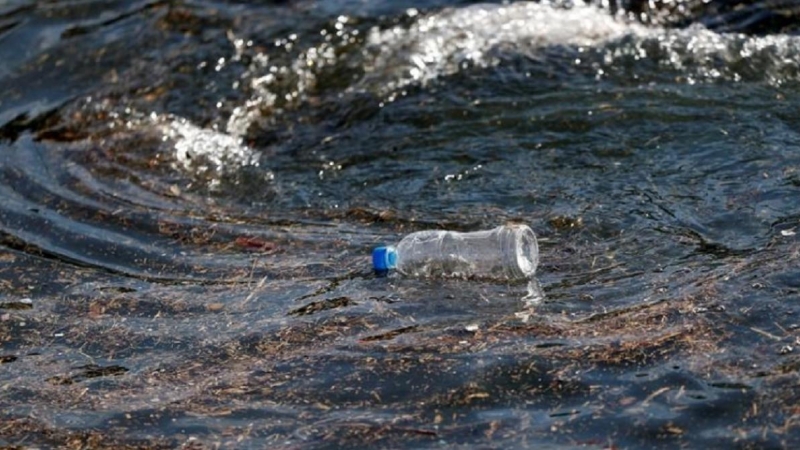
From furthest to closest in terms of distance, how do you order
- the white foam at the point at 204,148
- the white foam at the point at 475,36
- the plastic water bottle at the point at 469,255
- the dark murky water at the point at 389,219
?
the white foam at the point at 475,36
the white foam at the point at 204,148
the plastic water bottle at the point at 469,255
the dark murky water at the point at 389,219

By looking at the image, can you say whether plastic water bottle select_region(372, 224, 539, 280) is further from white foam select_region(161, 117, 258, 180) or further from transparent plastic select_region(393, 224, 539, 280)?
white foam select_region(161, 117, 258, 180)

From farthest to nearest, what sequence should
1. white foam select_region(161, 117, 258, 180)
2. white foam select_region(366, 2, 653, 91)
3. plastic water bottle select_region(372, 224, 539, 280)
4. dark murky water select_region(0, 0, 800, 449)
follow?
white foam select_region(366, 2, 653, 91) < white foam select_region(161, 117, 258, 180) < plastic water bottle select_region(372, 224, 539, 280) < dark murky water select_region(0, 0, 800, 449)

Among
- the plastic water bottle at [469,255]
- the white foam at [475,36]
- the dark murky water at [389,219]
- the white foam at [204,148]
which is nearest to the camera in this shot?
the dark murky water at [389,219]

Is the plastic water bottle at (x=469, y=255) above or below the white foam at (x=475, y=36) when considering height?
below

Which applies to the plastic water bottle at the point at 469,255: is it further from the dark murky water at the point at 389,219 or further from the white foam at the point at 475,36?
the white foam at the point at 475,36

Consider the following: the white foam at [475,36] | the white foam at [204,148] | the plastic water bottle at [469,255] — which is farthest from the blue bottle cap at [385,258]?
the white foam at [475,36]

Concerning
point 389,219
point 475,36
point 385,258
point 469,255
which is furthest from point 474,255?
point 475,36

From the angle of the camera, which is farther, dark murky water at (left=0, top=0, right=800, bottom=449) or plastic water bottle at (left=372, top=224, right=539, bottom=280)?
plastic water bottle at (left=372, top=224, right=539, bottom=280)

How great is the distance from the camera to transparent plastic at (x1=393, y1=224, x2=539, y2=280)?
20.1 ft

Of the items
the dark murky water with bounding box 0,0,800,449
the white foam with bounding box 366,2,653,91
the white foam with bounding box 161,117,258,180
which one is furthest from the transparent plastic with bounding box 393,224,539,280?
the white foam with bounding box 366,2,653,91

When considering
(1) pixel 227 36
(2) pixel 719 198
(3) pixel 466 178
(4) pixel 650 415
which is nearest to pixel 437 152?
(3) pixel 466 178

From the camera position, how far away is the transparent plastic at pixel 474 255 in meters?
6.11

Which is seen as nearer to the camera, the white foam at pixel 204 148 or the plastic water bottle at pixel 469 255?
the plastic water bottle at pixel 469 255

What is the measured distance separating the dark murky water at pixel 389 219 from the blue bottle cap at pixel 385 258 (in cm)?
9
